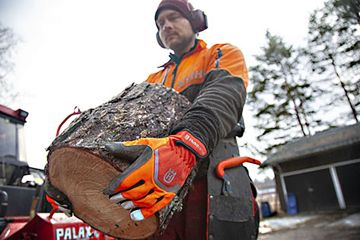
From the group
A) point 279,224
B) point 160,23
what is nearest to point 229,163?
point 160,23

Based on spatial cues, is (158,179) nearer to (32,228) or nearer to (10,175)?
(32,228)

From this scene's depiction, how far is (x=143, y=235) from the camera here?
1385 mm

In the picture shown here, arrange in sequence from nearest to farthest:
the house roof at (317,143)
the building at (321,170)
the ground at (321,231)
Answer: the ground at (321,231), the building at (321,170), the house roof at (317,143)

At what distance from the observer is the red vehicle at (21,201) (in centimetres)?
243

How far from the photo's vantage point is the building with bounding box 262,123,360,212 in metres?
12.8

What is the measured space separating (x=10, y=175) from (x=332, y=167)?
1405 centimetres

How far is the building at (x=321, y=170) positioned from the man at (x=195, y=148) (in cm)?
1349

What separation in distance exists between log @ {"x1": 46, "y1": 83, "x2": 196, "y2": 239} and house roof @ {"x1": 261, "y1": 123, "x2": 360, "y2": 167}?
13998 millimetres

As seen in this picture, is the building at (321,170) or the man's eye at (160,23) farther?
the building at (321,170)

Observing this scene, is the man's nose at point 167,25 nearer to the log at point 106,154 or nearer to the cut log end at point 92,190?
the log at point 106,154

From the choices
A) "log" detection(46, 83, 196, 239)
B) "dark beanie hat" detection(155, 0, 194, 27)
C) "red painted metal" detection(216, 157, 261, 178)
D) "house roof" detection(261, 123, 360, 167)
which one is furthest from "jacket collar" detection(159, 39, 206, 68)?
"house roof" detection(261, 123, 360, 167)

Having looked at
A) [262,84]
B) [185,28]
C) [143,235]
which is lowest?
[143,235]

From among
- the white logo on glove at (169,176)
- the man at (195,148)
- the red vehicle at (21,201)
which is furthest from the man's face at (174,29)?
the red vehicle at (21,201)

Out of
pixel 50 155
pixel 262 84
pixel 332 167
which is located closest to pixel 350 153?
pixel 332 167
